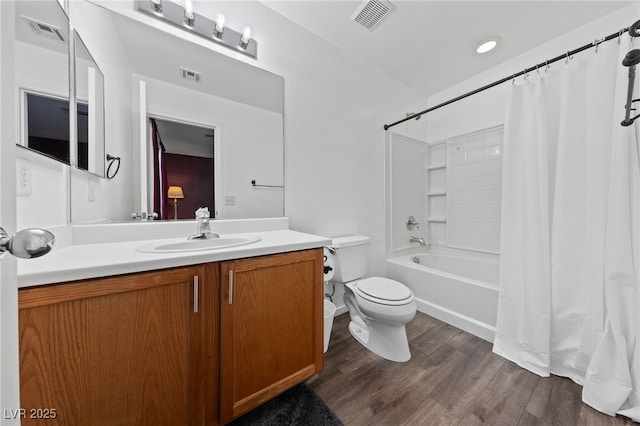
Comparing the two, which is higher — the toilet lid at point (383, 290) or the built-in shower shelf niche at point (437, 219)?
the built-in shower shelf niche at point (437, 219)

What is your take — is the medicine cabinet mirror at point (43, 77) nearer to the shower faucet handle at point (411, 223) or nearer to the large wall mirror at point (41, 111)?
the large wall mirror at point (41, 111)

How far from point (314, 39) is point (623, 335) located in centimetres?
263

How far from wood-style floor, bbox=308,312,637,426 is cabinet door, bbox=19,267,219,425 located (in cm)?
74

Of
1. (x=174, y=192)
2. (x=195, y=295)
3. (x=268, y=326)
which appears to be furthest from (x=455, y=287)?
(x=174, y=192)

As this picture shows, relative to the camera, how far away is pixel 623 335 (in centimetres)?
108

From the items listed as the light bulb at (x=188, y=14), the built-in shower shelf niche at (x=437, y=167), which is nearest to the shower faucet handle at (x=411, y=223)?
the built-in shower shelf niche at (x=437, y=167)

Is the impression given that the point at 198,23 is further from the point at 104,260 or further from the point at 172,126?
the point at 104,260

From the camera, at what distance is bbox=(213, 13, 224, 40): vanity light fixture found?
1330mm

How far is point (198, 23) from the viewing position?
131 centimetres

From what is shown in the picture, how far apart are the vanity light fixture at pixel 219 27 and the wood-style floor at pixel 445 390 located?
2.17 meters

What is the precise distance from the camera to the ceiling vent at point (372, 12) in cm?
153

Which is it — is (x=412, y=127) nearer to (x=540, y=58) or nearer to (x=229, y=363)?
(x=540, y=58)

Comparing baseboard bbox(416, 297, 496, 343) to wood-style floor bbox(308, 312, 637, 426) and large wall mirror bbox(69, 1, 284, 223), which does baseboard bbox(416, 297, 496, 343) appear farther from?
large wall mirror bbox(69, 1, 284, 223)

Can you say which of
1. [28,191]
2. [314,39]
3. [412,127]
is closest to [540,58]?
[412,127]
